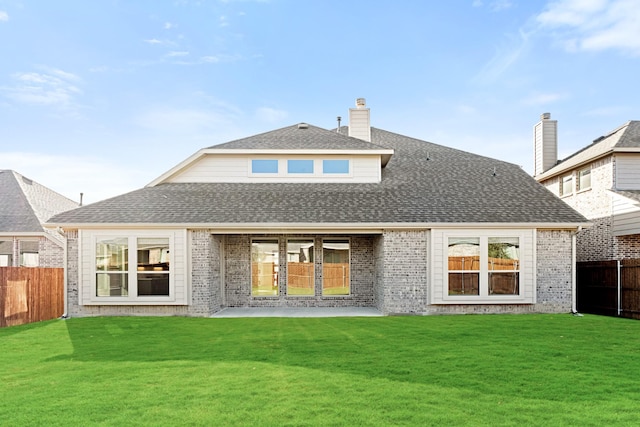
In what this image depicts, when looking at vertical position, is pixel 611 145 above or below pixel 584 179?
Answer: above

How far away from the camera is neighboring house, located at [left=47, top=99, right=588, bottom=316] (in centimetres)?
1270

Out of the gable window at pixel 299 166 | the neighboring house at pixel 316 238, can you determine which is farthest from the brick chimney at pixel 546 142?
the gable window at pixel 299 166

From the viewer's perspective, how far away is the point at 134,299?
12.6 m

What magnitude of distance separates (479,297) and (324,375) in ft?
26.2

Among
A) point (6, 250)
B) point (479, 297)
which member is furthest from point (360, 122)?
point (6, 250)

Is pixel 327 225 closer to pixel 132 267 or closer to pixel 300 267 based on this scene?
pixel 300 267

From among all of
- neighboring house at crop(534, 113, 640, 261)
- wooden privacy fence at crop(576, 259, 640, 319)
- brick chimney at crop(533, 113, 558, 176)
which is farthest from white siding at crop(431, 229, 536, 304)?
brick chimney at crop(533, 113, 558, 176)

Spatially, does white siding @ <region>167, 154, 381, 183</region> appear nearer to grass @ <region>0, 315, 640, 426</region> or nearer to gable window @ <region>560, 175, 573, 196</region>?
grass @ <region>0, 315, 640, 426</region>

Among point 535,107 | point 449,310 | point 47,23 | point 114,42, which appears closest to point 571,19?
point 535,107

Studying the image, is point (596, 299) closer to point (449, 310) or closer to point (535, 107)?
point (449, 310)

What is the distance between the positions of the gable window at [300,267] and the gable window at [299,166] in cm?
240

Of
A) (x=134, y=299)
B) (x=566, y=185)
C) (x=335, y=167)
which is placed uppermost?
(x=335, y=167)

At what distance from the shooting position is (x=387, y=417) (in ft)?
15.1

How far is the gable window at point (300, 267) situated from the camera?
1506 centimetres
